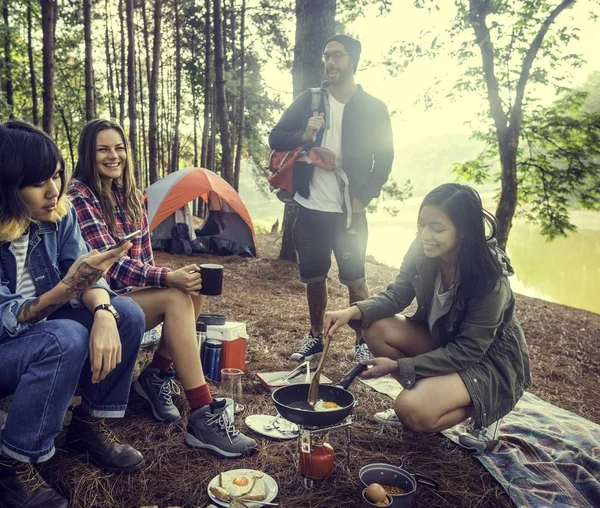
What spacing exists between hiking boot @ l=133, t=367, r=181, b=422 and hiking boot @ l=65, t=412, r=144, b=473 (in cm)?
41

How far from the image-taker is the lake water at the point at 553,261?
1267cm

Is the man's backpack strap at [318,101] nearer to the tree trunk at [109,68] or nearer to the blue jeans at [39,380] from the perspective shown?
the blue jeans at [39,380]

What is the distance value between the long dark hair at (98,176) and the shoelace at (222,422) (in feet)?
3.51

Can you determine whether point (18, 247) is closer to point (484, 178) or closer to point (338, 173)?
point (338, 173)

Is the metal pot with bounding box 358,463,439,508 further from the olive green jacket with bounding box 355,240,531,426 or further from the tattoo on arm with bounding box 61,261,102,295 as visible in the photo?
the tattoo on arm with bounding box 61,261,102,295

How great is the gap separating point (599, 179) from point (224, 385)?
8998 mm

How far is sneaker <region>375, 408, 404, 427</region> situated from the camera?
8.70ft

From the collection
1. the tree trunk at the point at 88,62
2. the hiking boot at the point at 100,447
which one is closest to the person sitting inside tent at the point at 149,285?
the hiking boot at the point at 100,447

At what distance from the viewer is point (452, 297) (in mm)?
2332

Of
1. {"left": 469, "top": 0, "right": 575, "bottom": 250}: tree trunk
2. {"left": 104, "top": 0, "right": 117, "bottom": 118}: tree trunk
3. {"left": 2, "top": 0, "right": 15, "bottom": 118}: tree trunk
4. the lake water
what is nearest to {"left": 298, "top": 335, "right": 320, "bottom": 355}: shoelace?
the lake water

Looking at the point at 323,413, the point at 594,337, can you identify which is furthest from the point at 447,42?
the point at 323,413

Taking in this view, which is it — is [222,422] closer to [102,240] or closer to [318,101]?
[102,240]

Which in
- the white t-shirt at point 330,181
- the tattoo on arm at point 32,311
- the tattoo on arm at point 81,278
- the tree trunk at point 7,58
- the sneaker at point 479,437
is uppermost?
the tree trunk at point 7,58

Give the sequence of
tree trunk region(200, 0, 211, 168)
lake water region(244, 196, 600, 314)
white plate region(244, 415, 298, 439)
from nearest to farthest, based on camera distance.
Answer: white plate region(244, 415, 298, 439)
tree trunk region(200, 0, 211, 168)
lake water region(244, 196, 600, 314)
